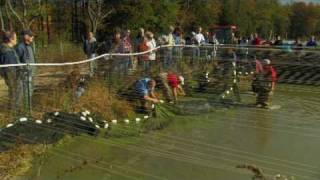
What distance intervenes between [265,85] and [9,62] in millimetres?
7907

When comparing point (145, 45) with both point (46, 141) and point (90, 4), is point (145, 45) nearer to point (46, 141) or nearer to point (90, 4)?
point (46, 141)

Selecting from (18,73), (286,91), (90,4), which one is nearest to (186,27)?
(90,4)

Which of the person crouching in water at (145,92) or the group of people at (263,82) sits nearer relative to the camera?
the person crouching in water at (145,92)

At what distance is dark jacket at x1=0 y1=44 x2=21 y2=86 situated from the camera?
9.94m

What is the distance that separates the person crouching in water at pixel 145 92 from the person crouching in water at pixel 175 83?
1262 mm

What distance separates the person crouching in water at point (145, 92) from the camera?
1334 centimetres

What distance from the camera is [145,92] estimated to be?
13461 mm

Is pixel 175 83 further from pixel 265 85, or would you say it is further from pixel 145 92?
pixel 265 85

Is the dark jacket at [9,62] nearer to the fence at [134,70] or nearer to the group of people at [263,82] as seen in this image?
the fence at [134,70]

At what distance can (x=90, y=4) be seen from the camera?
33781 millimetres

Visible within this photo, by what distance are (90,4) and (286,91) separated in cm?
1766

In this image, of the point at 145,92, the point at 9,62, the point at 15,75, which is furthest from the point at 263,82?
the point at 15,75

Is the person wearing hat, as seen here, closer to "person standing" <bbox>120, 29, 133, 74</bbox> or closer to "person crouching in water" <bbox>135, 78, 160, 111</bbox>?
"person crouching in water" <bbox>135, 78, 160, 111</bbox>

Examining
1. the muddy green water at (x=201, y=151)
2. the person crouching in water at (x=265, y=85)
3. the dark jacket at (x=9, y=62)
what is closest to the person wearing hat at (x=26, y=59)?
the dark jacket at (x=9, y=62)
